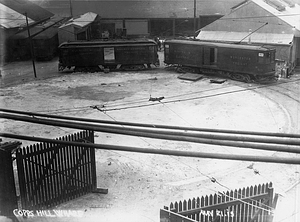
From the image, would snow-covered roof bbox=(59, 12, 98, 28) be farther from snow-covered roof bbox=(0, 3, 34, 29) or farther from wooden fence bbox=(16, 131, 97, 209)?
wooden fence bbox=(16, 131, 97, 209)

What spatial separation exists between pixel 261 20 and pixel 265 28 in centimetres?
104

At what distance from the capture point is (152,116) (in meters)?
20.5

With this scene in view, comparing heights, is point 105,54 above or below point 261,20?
below

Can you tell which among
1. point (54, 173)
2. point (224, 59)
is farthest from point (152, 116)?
point (224, 59)

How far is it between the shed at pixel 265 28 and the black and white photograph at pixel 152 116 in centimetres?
12

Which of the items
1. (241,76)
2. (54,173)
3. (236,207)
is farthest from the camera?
(241,76)

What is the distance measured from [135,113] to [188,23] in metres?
31.6

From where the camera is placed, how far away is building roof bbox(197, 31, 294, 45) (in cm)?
3065

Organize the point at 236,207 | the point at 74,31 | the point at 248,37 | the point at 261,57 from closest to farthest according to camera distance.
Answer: the point at 236,207
the point at 261,57
the point at 248,37
the point at 74,31

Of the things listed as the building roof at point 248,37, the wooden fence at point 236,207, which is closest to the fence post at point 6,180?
the wooden fence at point 236,207

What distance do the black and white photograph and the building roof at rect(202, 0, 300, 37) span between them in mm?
112

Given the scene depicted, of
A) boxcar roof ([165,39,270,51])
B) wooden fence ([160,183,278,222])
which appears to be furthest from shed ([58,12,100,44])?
wooden fence ([160,183,278,222])

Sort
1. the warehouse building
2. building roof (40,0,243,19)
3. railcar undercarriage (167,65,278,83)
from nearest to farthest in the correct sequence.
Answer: railcar undercarriage (167,65,278,83) < the warehouse building < building roof (40,0,243,19)

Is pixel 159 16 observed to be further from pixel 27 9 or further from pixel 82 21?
pixel 27 9
